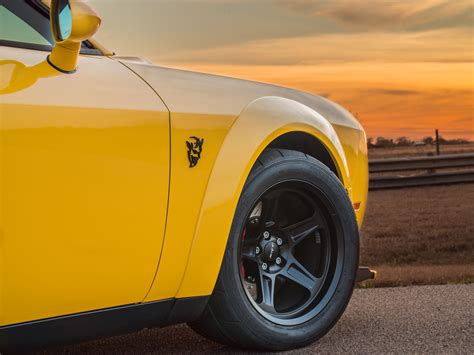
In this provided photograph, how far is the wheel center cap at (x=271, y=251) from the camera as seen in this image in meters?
3.72

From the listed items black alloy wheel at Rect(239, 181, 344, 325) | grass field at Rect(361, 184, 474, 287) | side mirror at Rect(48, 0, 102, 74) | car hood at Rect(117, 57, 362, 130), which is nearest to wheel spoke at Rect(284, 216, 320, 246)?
black alloy wheel at Rect(239, 181, 344, 325)

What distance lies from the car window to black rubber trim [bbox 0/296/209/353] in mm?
1043

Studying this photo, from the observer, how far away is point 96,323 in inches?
116

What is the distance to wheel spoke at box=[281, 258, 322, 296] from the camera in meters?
3.77

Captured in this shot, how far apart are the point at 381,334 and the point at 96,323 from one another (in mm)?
1656

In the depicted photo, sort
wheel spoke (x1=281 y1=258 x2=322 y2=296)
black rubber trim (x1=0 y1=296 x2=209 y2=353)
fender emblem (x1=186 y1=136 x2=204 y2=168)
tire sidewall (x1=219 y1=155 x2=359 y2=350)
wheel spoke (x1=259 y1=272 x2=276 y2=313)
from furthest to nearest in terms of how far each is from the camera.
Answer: wheel spoke (x1=281 y1=258 x2=322 y2=296) < wheel spoke (x1=259 y1=272 x2=276 y2=313) < tire sidewall (x1=219 y1=155 x2=359 y2=350) < fender emblem (x1=186 y1=136 x2=204 y2=168) < black rubber trim (x1=0 y1=296 x2=209 y2=353)

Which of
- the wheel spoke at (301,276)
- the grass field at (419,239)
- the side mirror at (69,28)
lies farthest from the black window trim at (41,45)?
the grass field at (419,239)

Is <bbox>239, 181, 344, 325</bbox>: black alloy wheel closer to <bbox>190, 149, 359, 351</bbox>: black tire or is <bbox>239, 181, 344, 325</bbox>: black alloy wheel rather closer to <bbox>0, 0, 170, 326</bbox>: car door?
<bbox>190, 149, 359, 351</bbox>: black tire

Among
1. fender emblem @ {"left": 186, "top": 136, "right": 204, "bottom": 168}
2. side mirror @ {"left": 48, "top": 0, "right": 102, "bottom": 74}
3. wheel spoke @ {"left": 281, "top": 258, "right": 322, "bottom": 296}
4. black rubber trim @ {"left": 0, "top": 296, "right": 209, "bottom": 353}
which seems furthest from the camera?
wheel spoke @ {"left": 281, "top": 258, "right": 322, "bottom": 296}

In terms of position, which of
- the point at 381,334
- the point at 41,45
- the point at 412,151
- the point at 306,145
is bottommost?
the point at 412,151

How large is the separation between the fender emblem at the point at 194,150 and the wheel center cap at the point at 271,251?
0.77m

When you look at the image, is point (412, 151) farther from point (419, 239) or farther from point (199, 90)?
point (199, 90)

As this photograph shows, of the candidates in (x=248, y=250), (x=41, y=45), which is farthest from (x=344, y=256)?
(x=41, y=45)

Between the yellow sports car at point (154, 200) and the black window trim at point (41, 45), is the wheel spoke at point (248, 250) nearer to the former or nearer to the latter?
the yellow sports car at point (154, 200)
